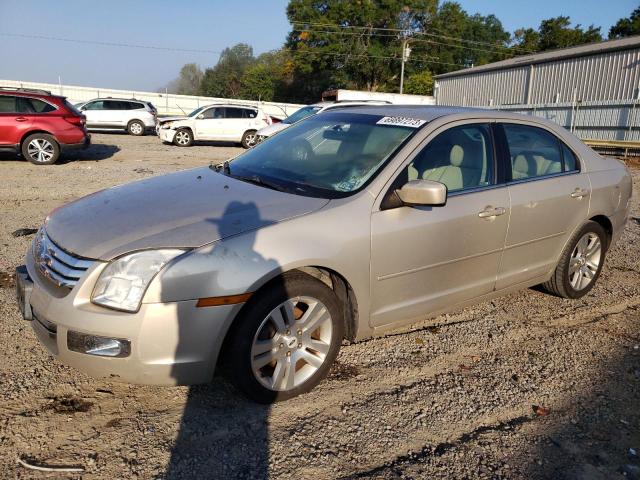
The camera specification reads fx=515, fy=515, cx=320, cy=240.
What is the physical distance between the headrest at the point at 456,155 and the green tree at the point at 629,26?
56.3 m

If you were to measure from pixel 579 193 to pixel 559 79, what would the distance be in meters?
27.1

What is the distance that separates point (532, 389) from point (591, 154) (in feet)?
7.99

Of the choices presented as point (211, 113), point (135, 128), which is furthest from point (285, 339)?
point (135, 128)

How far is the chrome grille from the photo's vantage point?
257 centimetres

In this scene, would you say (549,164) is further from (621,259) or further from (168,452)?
(168,452)

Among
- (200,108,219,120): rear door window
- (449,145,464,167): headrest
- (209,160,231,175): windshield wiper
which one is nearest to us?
(449,145,464,167): headrest

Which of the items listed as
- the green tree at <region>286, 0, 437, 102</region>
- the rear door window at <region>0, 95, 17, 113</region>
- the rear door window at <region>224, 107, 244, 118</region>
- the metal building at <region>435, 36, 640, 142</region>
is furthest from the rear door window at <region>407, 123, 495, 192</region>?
the green tree at <region>286, 0, 437, 102</region>

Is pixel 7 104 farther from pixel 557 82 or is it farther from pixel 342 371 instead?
pixel 557 82

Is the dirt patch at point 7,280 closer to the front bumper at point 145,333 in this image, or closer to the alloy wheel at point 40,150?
the front bumper at point 145,333

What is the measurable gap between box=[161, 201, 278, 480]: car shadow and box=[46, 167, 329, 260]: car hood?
1.1 inches

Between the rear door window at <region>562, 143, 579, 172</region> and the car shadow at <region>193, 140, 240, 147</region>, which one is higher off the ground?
the rear door window at <region>562, 143, 579, 172</region>

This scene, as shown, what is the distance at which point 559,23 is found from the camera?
5728cm

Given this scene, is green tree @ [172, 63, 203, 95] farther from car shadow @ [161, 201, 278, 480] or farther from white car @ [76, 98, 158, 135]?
car shadow @ [161, 201, 278, 480]

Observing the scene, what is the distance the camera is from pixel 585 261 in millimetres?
4621
